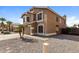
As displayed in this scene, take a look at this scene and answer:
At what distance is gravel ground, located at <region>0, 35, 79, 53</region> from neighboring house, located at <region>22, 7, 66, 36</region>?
241mm

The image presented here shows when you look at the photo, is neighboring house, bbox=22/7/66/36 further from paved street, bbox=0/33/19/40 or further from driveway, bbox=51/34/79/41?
paved street, bbox=0/33/19/40

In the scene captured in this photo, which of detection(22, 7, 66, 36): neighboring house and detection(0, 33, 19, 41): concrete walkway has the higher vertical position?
→ detection(22, 7, 66, 36): neighboring house

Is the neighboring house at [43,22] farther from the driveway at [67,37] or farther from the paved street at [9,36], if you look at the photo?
the paved street at [9,36]

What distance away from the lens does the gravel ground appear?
11.2ft

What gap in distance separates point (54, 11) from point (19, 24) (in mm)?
1059

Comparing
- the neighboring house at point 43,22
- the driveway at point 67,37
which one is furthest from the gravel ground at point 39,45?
the neighboring house at point 43,22

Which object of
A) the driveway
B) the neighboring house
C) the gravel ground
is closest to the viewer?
the gravel ground

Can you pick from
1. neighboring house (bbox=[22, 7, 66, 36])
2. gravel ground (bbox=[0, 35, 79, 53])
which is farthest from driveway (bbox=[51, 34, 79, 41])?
neighboring house (bbox=[22, 7, 66, 36])

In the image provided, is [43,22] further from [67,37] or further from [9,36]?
[9,36]

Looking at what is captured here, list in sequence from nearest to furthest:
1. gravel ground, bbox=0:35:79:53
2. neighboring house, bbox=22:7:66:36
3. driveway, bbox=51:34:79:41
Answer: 1. gravel ground, bbox=0:35:79:53
2. neighboring house, bbox=22:7:66:36
3. driveway, bbox=51:34:79:41

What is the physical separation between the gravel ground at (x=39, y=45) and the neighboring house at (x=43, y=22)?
241 mm

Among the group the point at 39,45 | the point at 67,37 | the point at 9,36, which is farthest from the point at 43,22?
the point at 9,36
